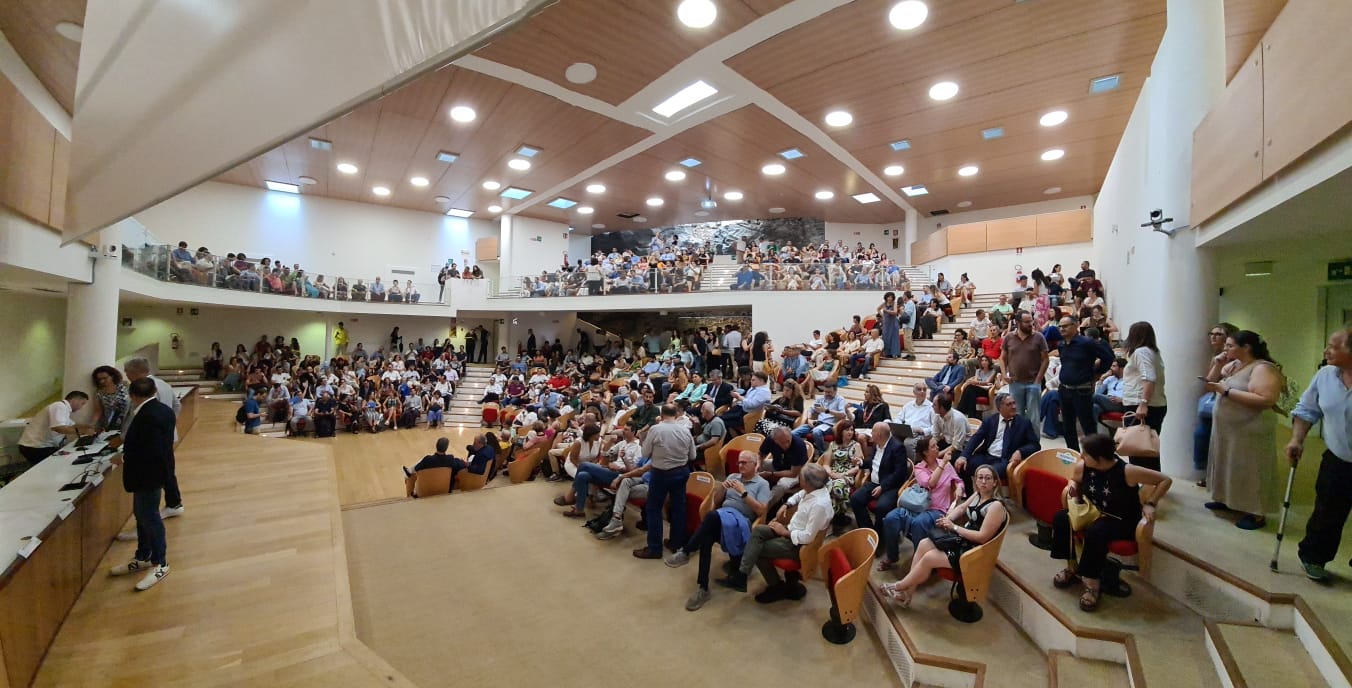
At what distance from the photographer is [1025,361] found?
16.6 ft

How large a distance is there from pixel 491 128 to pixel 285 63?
379 inches

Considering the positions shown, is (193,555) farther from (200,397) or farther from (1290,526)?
A: (200,397)

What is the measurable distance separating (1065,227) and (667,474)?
42.8ft

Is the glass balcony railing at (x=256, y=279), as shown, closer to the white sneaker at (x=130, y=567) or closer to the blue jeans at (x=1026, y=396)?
the white sneaker at (x=130, y=567)

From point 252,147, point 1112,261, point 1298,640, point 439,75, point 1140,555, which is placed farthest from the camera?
point 1112,261

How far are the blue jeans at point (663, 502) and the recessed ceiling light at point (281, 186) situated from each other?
49.1 ft

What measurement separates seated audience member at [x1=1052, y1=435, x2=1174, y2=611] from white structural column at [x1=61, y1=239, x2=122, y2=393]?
915 centimetres

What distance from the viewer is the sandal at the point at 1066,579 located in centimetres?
310

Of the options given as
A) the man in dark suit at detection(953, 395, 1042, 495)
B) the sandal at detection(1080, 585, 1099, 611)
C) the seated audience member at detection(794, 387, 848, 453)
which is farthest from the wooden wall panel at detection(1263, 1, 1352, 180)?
the seated audience member at detection(794, 387, 848, 453)

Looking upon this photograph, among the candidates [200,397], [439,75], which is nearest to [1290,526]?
[439,75]

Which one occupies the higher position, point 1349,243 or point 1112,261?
point 1112,261

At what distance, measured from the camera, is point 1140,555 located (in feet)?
9.82

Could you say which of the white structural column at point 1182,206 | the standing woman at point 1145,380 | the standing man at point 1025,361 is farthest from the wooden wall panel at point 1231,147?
the standing man at point 1025,361

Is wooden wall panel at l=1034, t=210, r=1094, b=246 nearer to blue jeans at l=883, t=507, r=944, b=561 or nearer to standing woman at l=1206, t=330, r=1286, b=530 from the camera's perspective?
standing woman at l=1206, t=330, r=1286, b=530
